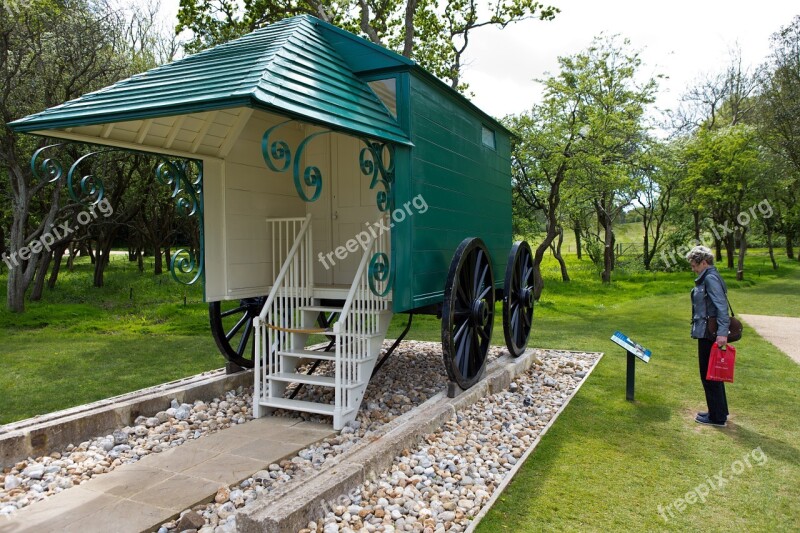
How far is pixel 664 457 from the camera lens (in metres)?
4.32

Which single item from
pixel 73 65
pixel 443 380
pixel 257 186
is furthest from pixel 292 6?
pixel 443 380

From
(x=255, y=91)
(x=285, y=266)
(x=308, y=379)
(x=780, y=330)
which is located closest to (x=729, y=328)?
(x=308, y=379)

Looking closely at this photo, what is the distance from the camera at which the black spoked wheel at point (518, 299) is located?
668 centimetres

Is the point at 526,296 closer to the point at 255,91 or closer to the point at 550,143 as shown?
the point at 255,91

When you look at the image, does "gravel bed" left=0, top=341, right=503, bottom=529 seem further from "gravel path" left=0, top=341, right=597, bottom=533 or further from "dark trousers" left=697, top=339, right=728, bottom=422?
"dark trousers" left=697, top=339, right=728, bottom=422

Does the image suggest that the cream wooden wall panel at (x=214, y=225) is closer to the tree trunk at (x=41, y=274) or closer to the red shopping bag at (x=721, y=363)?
the red shopping bag at (x=721, y=363)

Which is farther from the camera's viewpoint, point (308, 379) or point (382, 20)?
point (382, 20)

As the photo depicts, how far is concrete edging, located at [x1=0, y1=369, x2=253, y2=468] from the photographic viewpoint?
13.3ft

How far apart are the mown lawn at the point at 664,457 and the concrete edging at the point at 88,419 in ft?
10.6

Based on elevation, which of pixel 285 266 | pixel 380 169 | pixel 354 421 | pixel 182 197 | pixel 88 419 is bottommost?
pixel 354 421

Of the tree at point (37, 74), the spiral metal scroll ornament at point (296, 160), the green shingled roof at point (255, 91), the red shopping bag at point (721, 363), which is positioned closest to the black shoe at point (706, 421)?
the red shopping bag at point (721, 363)

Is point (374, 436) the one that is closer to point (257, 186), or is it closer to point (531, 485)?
point (531, 485)

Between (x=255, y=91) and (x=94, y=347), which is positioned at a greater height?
(x=255, y=91)

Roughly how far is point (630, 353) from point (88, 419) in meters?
5.08
